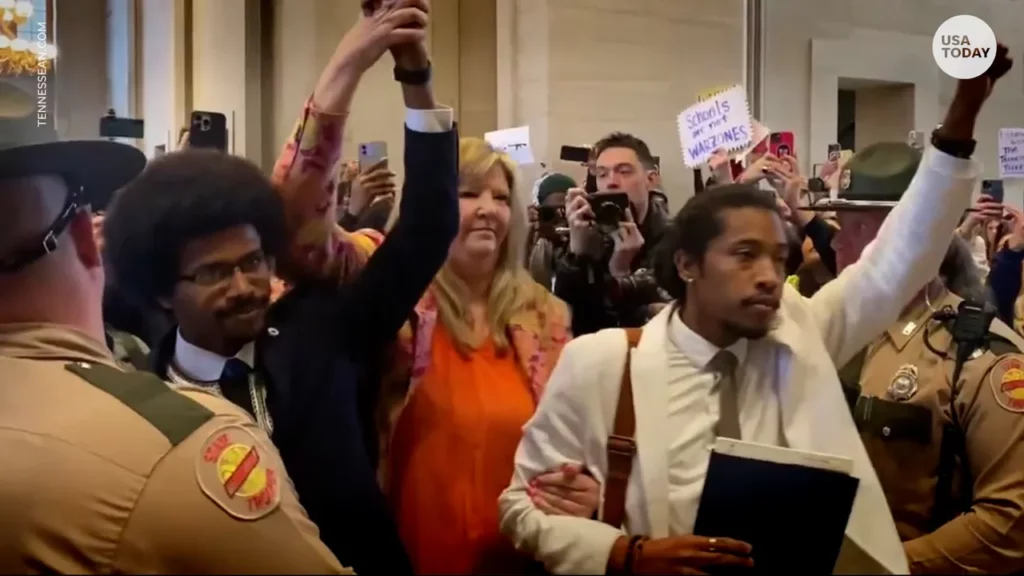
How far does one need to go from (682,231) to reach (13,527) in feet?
3.20

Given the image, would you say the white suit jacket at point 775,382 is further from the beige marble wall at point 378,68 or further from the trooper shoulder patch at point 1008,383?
the beige marble wall at point 378,68

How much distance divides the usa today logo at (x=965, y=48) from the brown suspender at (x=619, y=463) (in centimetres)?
65

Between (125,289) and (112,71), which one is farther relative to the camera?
(112,71)

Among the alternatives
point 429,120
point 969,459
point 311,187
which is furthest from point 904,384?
point 311,187

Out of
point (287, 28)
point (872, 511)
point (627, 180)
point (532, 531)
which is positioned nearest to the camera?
point (872, 511)

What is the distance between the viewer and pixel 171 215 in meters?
1.29

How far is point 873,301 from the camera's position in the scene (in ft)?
5.01

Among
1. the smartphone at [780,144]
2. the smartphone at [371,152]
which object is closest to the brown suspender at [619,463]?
the smartphone at [371,152]

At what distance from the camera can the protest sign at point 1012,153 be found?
323cm

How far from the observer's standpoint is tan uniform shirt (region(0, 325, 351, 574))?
3.06 feet

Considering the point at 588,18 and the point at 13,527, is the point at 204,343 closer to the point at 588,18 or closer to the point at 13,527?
the point at 13,527

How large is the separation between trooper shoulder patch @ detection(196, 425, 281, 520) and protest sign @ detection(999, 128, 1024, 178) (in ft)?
9.48

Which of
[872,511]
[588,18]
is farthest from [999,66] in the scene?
[588,18]

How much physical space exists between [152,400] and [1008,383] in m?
1.32
